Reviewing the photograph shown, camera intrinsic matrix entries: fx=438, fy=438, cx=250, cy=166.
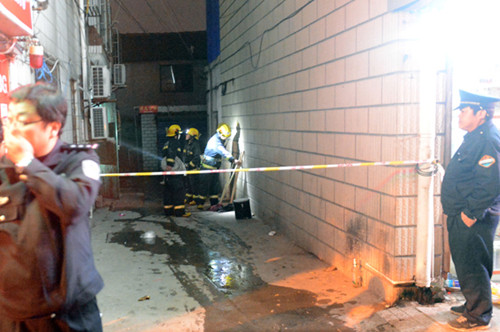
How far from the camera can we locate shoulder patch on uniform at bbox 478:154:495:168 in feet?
12.1

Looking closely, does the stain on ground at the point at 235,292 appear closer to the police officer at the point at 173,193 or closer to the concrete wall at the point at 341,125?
the concrete wall at the point at 341,125

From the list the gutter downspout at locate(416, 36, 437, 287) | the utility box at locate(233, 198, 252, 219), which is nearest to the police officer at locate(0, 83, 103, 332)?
the gutter downspout at locate(416, 36, 437, 287)

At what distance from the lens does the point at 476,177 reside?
3787mm

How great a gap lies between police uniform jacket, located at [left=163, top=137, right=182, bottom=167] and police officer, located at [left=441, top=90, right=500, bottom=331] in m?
6.93

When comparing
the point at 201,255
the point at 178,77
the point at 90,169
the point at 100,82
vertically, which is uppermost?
the point at 178,77

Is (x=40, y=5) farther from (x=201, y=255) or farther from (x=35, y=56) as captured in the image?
(x=201, y=255)

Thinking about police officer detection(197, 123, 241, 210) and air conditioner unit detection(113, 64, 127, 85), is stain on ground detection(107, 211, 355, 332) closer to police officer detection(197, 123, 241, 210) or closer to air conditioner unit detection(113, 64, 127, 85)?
police officer detection(197, 123, 241, 210)

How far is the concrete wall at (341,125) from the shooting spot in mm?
4344

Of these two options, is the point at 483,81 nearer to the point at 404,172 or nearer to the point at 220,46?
the point at 404,172

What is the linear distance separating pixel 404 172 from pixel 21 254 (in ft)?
11.4

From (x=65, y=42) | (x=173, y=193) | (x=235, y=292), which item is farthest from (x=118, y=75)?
(x=235, y=292)

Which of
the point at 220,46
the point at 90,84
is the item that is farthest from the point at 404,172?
the point at 220,46

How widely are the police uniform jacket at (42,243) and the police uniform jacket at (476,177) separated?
315 cm

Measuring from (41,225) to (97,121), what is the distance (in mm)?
9303
